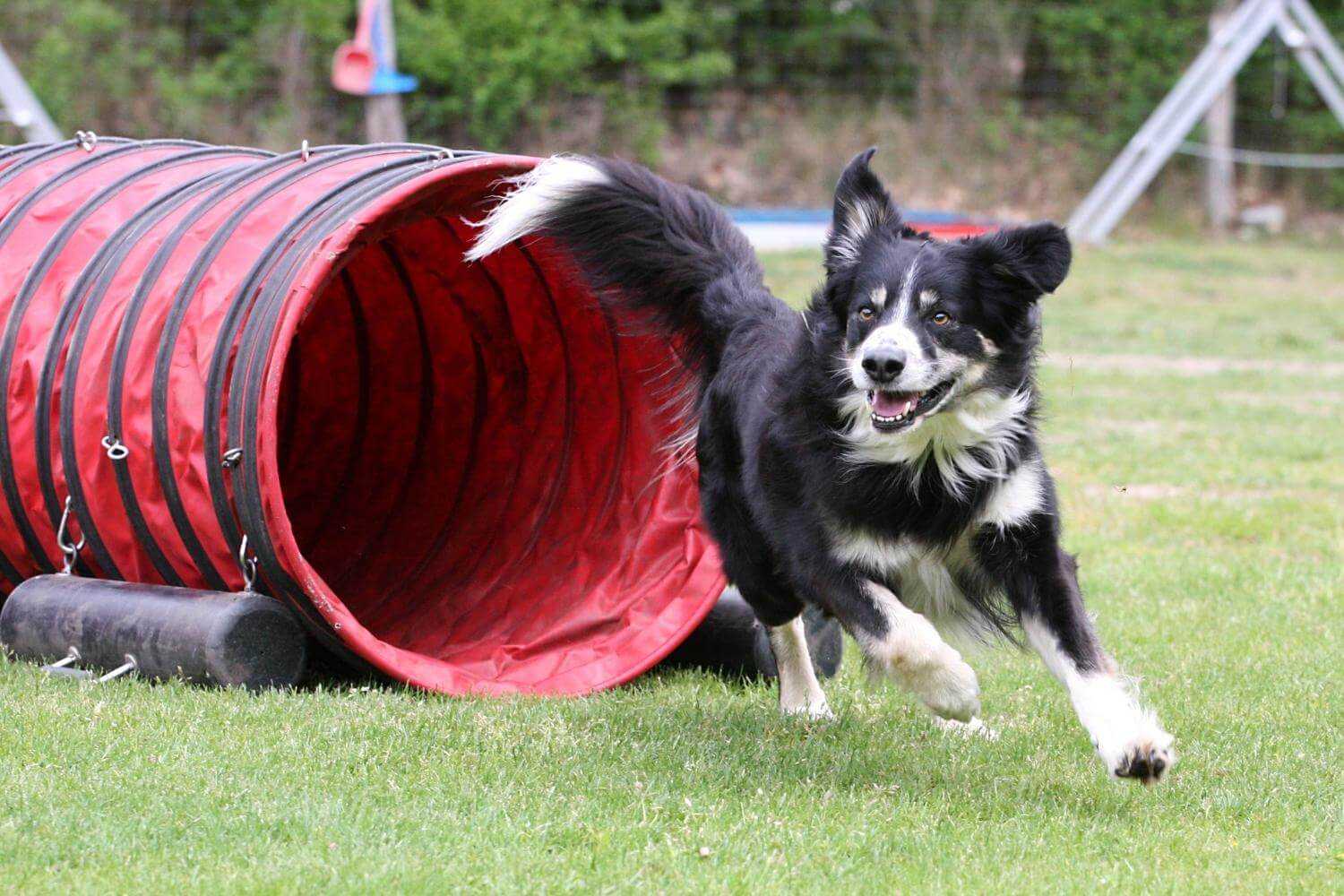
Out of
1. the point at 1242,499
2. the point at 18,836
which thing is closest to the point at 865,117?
the point at 1242,499

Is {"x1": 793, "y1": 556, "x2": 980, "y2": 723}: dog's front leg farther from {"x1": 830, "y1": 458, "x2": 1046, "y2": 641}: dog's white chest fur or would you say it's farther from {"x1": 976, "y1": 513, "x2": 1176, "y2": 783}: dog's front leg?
{"x1": 976, "y1": 513, "x2": 1176, "y2": 783}: dog's front leg

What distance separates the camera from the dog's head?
4.07 metres

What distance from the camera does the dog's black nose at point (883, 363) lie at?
400cm

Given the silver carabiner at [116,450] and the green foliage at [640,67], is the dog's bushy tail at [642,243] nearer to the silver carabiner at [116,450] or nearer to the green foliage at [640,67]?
the silver carabiner at [116,450]

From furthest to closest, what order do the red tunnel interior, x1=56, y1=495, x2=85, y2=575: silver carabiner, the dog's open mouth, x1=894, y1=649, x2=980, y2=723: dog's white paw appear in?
the red tunnel interior → x1=56, y1=495, x2=85, y2=575: silver carabiner → the dog's open mouth → x1=894, y1=649, x2=980, y2=723: dog's white paw

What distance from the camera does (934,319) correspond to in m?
4.16

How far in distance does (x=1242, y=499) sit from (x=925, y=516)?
15.0 feet

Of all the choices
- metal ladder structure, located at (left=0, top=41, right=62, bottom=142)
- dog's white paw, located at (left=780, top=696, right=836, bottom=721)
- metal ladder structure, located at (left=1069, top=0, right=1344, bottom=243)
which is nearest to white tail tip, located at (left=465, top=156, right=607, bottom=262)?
dog's white paw, located at (left=780, top=696, right=836, bottom=721)

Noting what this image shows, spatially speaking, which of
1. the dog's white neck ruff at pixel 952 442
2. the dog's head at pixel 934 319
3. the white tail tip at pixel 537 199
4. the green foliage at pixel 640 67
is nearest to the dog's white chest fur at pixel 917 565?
the dog's white neck ruff at pixel 952 442

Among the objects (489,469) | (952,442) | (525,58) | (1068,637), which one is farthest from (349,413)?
(525,58)

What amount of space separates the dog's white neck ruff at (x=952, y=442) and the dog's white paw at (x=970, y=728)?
2.64 ft

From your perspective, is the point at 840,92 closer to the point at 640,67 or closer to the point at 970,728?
the point at 640,67

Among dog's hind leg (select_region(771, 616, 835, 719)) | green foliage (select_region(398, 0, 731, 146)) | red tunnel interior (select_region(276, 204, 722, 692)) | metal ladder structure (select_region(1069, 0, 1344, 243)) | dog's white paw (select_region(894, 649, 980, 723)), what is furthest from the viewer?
green foliage (select_region(398, 0, 731, 146))

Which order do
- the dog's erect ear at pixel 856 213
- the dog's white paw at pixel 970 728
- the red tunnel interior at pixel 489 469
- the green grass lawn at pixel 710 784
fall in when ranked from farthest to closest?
the red tunnel interior at pixel 489 469 < the dog's white paw at pixel 970 728 < the dog's erect ear at pixel 856 213 < the green grass lawn at pixel 710 784
